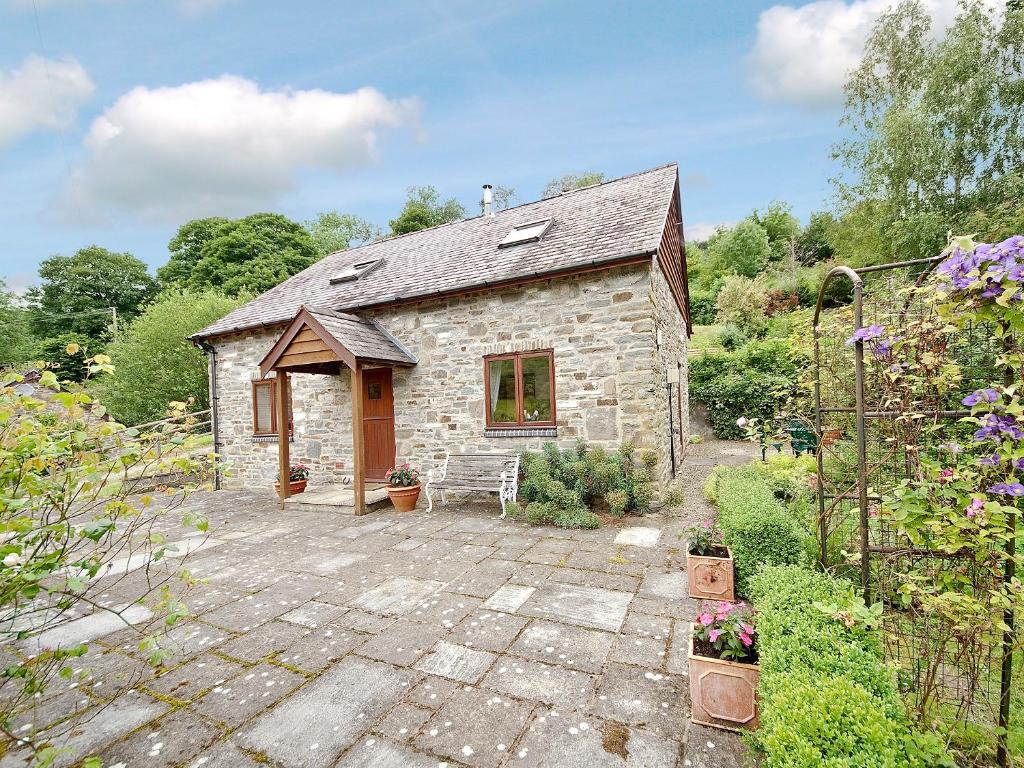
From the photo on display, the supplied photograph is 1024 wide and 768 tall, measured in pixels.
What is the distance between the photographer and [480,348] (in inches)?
316

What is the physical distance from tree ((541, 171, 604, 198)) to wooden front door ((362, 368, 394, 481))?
2633 centimetres

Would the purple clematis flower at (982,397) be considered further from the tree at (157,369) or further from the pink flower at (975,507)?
the tree at (157,369)

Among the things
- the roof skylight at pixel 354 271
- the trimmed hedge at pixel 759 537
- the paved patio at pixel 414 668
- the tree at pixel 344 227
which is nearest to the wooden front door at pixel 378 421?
the roof skylight at pixel 354 271

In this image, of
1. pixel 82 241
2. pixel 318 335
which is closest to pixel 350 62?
pixel 318 335

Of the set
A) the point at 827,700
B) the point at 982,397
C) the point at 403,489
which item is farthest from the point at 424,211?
the point at 827,700

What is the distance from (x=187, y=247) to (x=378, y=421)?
26.7 meters

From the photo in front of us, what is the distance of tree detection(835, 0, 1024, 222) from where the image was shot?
13.8 meters

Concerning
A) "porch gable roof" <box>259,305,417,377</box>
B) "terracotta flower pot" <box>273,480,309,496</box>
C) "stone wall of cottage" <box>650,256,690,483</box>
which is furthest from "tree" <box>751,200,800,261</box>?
"terracotta flower pot" <box>273,480,309,496</box>

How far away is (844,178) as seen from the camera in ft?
56.4

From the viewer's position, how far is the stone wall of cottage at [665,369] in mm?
7344

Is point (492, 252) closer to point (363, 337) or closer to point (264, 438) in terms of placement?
point (363, 337)

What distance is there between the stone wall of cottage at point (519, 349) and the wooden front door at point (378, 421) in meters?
0.31

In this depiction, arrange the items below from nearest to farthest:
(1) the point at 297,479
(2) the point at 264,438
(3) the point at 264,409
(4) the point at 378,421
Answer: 1. (4) the point at 378,421
2. (1) the point at 297,479
3. (2) the point at 264,438
4. (3) the point at 264,409

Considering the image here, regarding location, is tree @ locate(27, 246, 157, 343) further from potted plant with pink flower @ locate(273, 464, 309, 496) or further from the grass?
the grass
